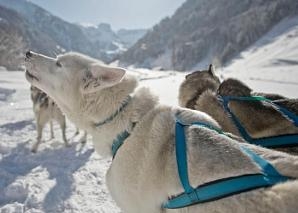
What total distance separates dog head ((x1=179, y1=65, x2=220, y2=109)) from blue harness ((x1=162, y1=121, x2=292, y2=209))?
9.04ft

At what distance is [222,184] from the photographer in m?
2.22

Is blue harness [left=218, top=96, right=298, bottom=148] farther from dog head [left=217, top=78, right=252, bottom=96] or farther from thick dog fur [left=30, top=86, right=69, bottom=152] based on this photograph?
thick dog fur [left=30, top=86, right=69, bottom=152]

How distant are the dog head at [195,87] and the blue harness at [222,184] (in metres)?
2.75

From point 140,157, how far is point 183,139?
56 cm

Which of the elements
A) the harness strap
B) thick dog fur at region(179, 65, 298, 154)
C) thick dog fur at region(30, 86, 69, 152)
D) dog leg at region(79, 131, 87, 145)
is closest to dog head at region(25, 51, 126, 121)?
the harness strap

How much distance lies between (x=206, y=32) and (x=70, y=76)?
129810mm

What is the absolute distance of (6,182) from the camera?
626 cm

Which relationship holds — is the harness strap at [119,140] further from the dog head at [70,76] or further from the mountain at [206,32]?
the mountain at [206,32]

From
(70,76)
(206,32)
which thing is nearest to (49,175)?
(70,76)

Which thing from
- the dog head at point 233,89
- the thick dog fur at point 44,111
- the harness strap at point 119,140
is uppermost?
the dog head at point 233,89

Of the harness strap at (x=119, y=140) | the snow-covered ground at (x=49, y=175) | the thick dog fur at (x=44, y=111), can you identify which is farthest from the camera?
the thick dog fur at (x=44, y=111)

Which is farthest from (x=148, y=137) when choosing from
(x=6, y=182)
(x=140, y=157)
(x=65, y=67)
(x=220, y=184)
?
(x=6, y=182)

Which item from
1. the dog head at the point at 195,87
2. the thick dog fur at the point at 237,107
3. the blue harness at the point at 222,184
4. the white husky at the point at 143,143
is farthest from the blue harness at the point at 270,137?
the blue harness at the point at 222,184

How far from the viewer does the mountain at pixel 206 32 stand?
356 feet
